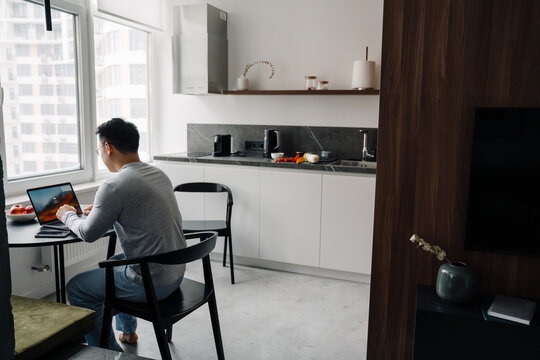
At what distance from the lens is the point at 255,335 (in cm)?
268

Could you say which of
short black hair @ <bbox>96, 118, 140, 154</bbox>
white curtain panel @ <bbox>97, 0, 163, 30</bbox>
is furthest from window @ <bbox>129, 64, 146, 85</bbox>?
short black hair @ <bbox>96, 118, 140, 154</bbox>

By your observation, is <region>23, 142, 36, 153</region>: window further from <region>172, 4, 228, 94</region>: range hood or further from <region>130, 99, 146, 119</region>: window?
<region>172, 4, 228, 94</region>: range hood

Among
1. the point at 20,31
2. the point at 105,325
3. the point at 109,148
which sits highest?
the point at 20,31

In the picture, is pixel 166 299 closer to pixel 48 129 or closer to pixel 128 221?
pixel 128 221

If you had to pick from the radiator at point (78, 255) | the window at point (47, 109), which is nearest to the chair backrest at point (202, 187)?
the radiator at point (78, 255)

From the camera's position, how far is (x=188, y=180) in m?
3.98

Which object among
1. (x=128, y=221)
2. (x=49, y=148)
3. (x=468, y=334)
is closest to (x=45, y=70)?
(x=49, y=148)

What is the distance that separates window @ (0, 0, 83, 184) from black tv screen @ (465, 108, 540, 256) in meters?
2.89

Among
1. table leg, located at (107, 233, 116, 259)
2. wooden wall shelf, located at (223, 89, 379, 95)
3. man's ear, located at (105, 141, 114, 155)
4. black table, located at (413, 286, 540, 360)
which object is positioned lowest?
black table, located at (413, 286, 540, 360)

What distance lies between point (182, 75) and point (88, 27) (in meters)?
0.87

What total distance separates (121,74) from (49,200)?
2.15m

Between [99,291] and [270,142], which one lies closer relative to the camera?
[99,291]

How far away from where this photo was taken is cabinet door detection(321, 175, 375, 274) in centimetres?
338

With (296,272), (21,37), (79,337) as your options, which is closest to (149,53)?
(21,37)
